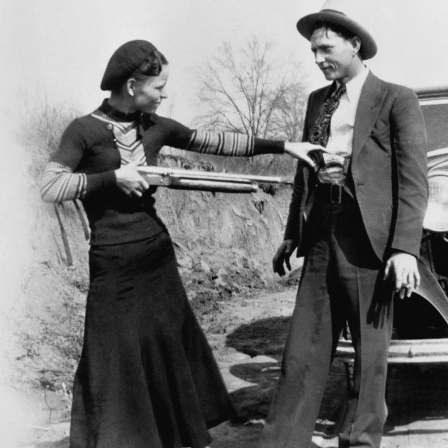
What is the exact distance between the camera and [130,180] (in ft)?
10.3

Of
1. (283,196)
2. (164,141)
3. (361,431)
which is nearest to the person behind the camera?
(361,431)

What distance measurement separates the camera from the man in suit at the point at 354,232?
3.27m

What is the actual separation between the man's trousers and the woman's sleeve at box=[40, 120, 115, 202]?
41.5 inches

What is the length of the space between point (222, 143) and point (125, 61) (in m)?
0.69

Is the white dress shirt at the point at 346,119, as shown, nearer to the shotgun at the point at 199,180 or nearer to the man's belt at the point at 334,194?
the man's belt at the point at 334,194

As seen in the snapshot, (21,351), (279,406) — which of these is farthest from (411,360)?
(21,351)

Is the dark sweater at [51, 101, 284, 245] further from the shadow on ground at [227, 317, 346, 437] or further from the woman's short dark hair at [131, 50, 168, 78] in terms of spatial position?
the shadow on ground at [227, 317, 346, 437]

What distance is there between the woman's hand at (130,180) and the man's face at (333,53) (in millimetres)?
986

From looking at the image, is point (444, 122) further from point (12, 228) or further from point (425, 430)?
point (12, 228)

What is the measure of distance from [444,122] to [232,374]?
8.54ft

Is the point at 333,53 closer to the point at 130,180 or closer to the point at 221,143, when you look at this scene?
the point at 221,143

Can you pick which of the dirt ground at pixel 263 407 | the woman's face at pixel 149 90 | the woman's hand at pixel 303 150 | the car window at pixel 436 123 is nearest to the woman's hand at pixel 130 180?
the woman's face at pixel 149 90

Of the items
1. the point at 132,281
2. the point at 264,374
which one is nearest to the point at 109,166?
the point at 132,281

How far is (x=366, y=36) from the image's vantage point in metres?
3.35
